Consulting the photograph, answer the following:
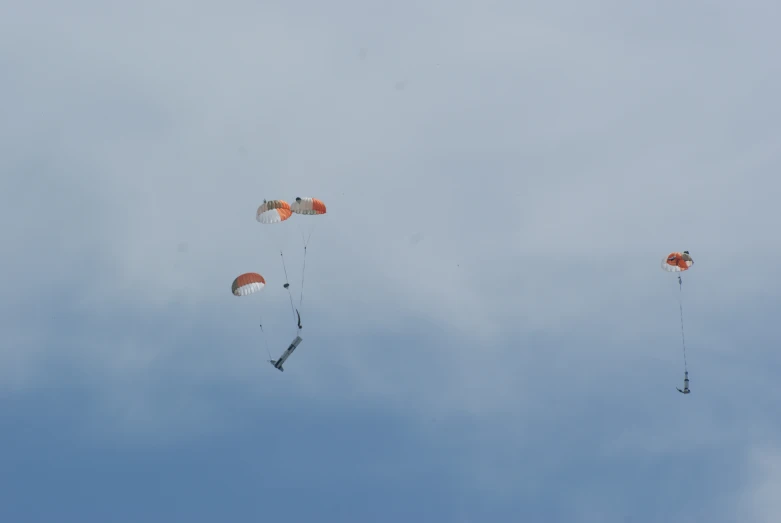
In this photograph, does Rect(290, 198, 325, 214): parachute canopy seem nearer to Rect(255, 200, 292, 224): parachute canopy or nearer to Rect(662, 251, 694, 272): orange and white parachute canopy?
Rect(255, 200, 292, 224): parachute canopy

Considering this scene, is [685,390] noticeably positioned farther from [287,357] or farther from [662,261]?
[287,357]

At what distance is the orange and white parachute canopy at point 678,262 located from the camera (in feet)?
259

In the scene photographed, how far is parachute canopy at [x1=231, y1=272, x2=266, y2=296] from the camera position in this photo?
73.9m

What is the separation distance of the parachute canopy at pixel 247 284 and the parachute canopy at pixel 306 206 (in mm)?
5624

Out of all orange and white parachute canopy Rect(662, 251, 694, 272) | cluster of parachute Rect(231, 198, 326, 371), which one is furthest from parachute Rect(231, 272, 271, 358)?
orange and white parachute canopy Rect(662, 251, 694, 272)

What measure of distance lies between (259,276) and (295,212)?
17.5 ft

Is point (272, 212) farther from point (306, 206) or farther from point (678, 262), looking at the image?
point (678, 262)

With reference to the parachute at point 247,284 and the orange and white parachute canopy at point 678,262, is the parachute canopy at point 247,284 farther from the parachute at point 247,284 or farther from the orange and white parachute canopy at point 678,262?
the orange and white parachute canopy at point 678,262

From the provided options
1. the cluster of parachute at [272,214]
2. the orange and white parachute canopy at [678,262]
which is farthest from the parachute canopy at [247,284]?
the orange and white parachute canopy at [678,262]

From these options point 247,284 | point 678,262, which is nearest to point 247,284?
point 247,284

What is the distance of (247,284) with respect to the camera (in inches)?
2923

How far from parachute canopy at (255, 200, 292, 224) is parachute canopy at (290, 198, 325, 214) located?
0.78 m

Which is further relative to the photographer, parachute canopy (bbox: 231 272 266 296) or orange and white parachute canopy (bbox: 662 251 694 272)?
orange and white parachute canopy (bbox: 662 251 694 272)

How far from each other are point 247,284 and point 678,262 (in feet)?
107
